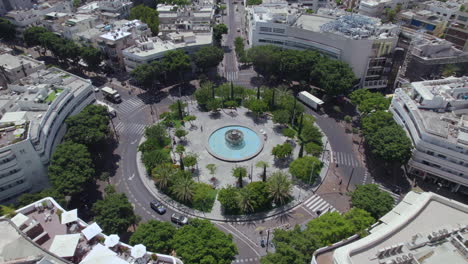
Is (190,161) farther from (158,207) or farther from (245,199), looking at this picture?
(245,199)

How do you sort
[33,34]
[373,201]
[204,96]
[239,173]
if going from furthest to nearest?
1. [33,34]
2. [204,96]
3. [239,173]
4. [373,201]

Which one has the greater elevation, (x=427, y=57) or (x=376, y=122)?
(x=427, y=57)

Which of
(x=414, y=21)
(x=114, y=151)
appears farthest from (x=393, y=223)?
(x=414, y=21)

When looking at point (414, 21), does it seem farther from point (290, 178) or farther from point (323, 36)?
point (290, 178)

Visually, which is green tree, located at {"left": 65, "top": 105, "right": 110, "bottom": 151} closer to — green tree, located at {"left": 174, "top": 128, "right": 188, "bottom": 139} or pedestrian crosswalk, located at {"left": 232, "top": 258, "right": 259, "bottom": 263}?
green tree, located at {"left": 174, "top": 128, "right": 188, "bottom": 139}

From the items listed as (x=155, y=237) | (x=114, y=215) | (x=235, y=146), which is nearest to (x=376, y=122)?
(x=235, y=146)

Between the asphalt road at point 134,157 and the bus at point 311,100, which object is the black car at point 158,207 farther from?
the bus at point 311,100
